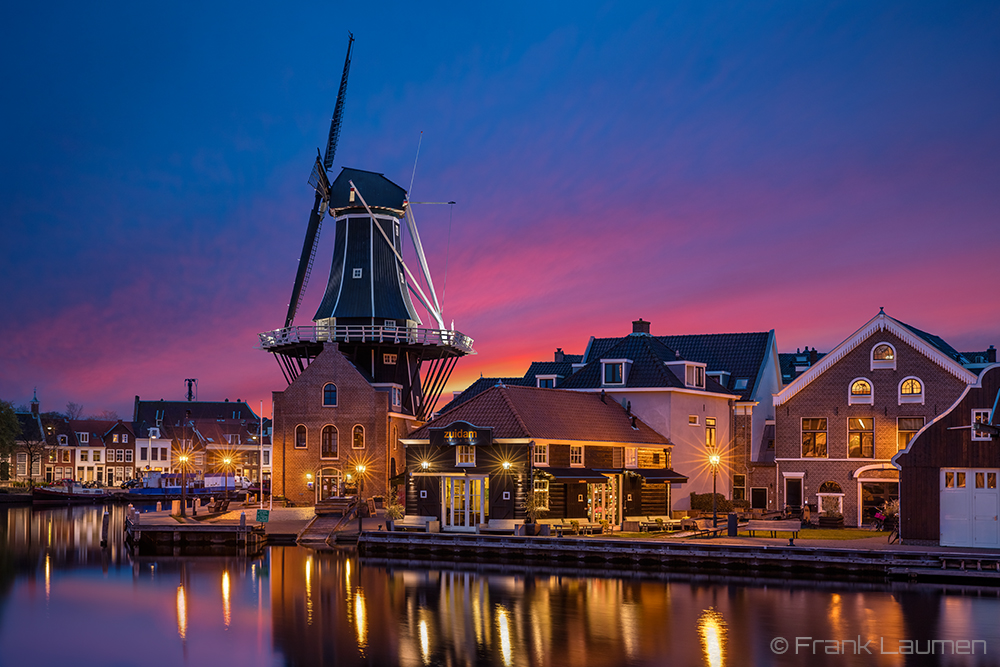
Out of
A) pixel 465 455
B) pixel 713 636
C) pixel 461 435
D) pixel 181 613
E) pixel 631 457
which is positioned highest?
pixel 461 435

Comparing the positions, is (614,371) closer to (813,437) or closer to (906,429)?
(813,437)

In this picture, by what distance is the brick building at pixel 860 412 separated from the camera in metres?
42.8

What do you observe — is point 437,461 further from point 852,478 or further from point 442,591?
point 852,478

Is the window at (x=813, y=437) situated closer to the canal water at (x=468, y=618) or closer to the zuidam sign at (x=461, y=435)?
the canal water at (x=468, y=618)

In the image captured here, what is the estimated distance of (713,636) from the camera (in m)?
24.1

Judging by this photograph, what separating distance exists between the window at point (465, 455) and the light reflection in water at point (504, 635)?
13.4 meters

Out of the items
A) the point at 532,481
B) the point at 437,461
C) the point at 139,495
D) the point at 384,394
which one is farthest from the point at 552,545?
the point at 139,495

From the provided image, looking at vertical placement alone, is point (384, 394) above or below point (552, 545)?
above

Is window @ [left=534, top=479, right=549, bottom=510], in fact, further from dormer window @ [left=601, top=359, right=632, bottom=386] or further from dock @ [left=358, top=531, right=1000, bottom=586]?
dormer window @ [left=601, top=359, right=632, bottom=386]

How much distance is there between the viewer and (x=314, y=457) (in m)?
55.7

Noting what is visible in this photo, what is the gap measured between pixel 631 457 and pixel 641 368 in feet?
18.3

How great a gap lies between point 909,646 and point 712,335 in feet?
116

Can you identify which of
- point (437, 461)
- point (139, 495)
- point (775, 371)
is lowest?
point (139, 495)

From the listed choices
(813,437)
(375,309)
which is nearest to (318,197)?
(375,309)
